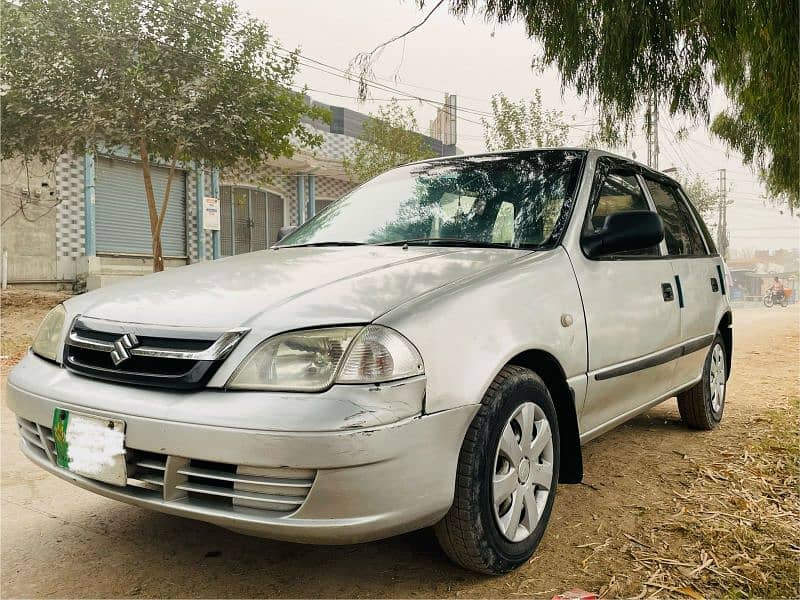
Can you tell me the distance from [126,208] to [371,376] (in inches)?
560

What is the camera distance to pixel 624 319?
301 cm

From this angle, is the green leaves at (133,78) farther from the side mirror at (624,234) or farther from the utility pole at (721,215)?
the utility pole at (721,215)

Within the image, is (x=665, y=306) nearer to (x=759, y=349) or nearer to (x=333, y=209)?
(x=333, y=209)

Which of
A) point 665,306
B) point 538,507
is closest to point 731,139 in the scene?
point 665,306

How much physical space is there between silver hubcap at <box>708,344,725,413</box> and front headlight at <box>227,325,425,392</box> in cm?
308

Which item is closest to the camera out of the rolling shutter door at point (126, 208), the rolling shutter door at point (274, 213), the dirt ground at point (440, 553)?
the dirt ground at point (440, 553)

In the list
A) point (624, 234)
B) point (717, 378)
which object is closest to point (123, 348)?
point (624, 234)

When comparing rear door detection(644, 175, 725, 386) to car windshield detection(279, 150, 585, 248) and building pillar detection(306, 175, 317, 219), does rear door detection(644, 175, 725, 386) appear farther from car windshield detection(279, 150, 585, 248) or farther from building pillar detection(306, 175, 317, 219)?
building pillar detection(306, 175, 317, 219)

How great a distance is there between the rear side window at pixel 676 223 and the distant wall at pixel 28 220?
11688 mm

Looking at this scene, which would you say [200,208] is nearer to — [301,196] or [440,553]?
[301,196]

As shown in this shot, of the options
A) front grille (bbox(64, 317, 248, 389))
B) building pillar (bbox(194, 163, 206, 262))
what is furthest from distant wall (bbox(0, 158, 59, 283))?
front grille (bbox(64, 317, 248, 389))

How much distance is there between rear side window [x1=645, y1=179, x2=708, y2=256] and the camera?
3.86 meters

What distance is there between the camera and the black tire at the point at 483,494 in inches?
82.2

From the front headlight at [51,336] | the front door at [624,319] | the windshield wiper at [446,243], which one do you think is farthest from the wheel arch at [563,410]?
the front headlight at [51,336]
